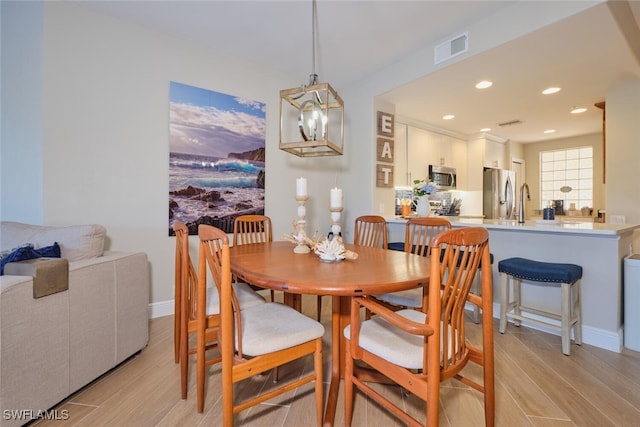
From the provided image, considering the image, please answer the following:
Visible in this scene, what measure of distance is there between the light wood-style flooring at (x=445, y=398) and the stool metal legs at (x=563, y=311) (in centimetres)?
18

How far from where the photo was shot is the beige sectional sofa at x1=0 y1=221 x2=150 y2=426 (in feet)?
4.24

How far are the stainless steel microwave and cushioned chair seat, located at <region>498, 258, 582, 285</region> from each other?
256cm

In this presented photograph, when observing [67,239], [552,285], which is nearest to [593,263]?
[552,285]

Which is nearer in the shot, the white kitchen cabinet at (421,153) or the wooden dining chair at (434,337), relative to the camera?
the wooden dining chair at (434,337)

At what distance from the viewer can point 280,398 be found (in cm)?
165

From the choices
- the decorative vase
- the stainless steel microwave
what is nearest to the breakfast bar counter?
the decorative vase

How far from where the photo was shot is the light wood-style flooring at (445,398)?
1.47 metres

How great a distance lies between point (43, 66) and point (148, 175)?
107 cm

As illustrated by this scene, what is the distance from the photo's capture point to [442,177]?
5.05 m

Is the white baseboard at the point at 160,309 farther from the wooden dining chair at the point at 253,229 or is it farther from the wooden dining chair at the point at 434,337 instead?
the wooden dining chair at the point at 434,337

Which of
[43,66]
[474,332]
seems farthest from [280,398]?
[43,66]

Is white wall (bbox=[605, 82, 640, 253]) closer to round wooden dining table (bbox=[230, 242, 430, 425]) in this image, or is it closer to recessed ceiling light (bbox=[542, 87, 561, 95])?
recessed ceiling light (bbox=[542, 87, 561, 95])

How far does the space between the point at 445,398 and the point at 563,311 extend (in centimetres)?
122

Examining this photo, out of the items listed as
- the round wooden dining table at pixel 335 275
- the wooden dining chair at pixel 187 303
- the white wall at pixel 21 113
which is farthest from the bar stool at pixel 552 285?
the white wall at pixel 21 113
